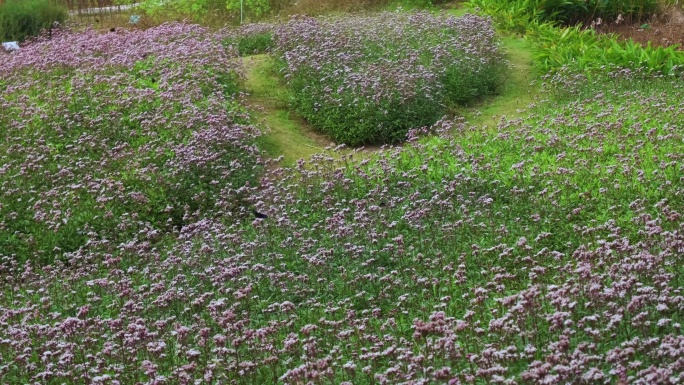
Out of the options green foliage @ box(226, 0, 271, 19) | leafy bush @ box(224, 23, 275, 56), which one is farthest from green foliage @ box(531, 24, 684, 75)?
green foliage @ box(226, 0, 271, 19)

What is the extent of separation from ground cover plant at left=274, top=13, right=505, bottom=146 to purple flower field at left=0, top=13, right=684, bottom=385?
62 centimetres

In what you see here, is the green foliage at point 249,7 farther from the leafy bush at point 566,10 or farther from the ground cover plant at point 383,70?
the leafy bush at point 566,10

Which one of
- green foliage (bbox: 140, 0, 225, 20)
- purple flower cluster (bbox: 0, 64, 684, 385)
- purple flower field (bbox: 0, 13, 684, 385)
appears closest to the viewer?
purple flower cluster (bbox: 0, 64, 684, 385)

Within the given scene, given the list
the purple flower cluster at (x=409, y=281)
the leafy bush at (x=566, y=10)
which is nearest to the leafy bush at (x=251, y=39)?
the leafy bush at (x=566, y=10)

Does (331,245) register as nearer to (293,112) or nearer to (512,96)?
(293,112)

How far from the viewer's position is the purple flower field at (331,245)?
464cm

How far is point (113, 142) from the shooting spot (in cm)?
934

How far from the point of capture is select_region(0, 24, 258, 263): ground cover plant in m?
7.83

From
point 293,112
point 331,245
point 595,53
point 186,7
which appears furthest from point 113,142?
point 186,7

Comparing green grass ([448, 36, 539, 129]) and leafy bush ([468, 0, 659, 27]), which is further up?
leafy bush ([468, 0, 659, 27])

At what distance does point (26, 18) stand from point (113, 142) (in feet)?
23.5

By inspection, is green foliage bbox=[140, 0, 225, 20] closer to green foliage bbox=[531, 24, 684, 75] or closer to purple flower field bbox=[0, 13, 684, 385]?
purple flower field bbox=[0, 13, 684, 385]

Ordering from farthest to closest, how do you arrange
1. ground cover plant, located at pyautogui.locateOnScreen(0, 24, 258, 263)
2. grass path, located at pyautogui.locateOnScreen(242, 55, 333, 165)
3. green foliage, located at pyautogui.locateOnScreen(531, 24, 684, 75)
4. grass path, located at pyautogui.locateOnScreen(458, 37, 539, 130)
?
green foliage, located at pyautogui.locateOnScreen(531, 24, 684, 75)
grass path, located at pyautogui.locateOnScreen(458, 37, 539, 130)
grass path, located at pyautogui.locateOnScreen(242, 55, 333, 165)
ground cover plant, located at pyautogui.locateOnScreen(0, 24, 258, 263)

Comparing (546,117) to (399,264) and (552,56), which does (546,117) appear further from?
(399,264)
